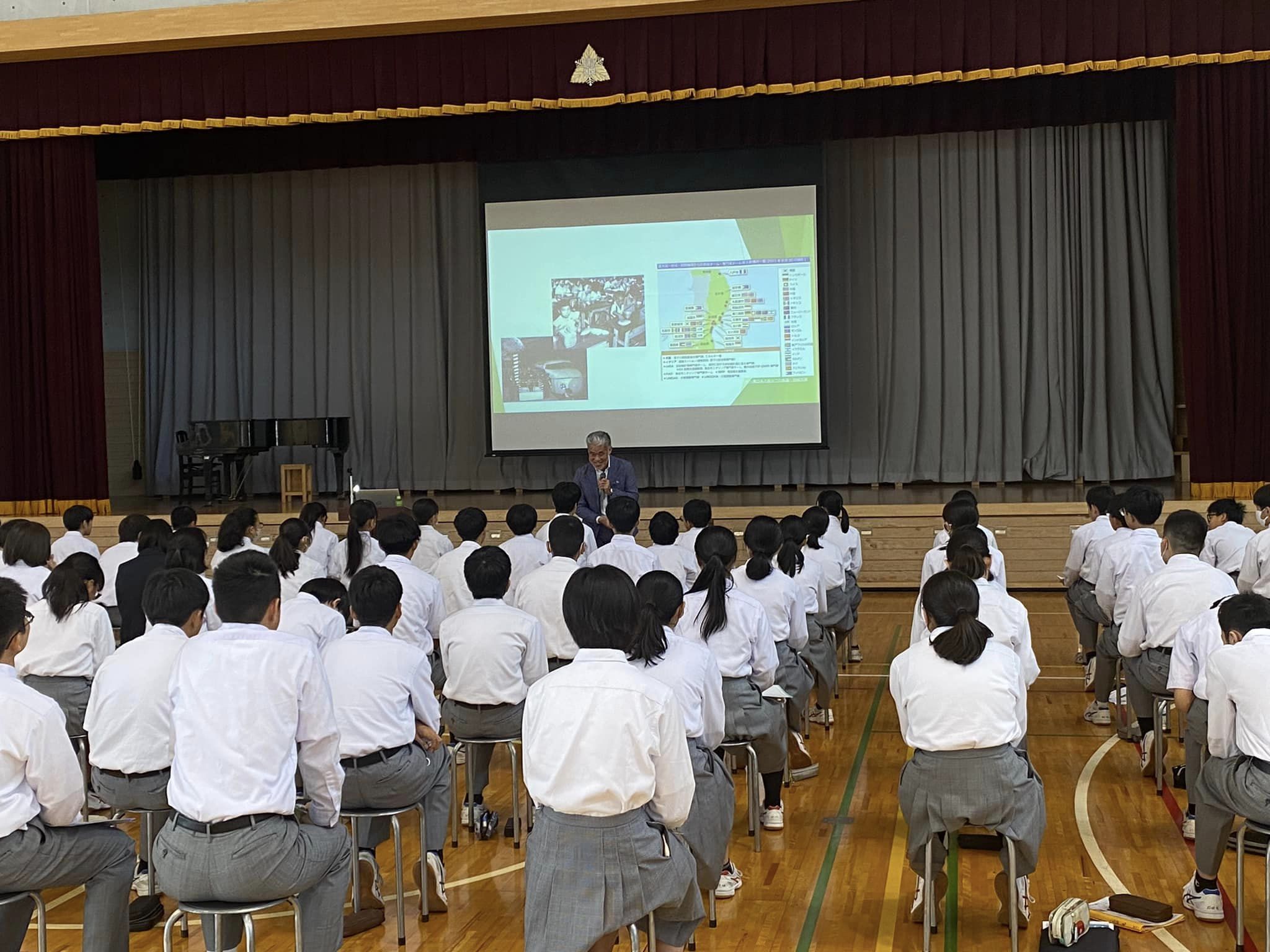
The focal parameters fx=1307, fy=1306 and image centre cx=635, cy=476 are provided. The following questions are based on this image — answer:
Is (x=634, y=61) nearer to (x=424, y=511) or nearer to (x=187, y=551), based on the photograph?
(x=424, y=511)

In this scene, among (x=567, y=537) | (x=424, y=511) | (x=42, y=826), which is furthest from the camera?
(x=424, y=511)

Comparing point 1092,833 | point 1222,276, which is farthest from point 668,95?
point 1092,833

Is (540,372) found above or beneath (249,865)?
above

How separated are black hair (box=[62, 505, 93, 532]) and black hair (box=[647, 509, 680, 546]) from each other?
307 centimetres

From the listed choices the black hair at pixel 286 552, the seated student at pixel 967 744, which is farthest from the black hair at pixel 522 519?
the seated student at pixel 967 744

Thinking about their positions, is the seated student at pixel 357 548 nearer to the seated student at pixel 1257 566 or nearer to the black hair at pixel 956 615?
the black hair at pixel 956 615

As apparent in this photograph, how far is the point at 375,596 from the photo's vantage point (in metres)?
3.81

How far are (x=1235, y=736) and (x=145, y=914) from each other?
3.24 meters

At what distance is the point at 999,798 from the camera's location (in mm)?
3436

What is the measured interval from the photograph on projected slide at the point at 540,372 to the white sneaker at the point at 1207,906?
29.5ft

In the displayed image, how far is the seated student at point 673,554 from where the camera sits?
6.00 m

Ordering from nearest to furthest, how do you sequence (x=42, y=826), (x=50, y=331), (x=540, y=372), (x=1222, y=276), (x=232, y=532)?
1. (x=42, y=826)
2. (x=232, y=532)
3. (x=1222, y=276)
4. (x=50, y=331)
5. (x=540, y=372)

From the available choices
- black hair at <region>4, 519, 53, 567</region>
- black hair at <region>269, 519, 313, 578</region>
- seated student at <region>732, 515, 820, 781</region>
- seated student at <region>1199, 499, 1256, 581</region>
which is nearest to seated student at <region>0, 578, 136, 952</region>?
black hair at <region>269, 519, 313, 578</region>

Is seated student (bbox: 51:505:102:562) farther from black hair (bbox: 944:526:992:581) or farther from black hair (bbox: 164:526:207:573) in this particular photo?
black hair (bbox: 944:526:992:581)
